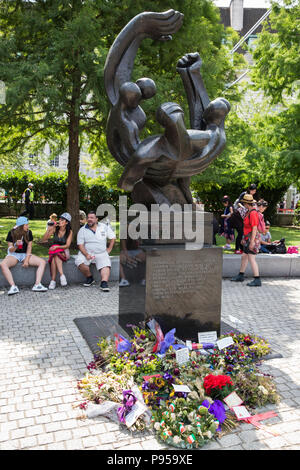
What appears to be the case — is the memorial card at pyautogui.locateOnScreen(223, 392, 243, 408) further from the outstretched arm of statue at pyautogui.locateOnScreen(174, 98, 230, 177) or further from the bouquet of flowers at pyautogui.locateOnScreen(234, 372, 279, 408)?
the outstretched arm of statue at pyautogui.locateOnScreen(174, 98, 230, 177)

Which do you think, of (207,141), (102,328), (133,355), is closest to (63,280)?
(102,328)

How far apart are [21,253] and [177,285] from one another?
13.6 feet

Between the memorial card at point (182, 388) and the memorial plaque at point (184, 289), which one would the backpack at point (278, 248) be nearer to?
the memorial plaque at point (184, 289)

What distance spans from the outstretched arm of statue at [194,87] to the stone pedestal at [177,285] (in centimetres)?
162

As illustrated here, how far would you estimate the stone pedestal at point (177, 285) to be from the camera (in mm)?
4949

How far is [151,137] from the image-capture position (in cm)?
519

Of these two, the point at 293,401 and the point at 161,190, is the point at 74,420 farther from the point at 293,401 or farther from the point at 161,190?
the point at 161,190

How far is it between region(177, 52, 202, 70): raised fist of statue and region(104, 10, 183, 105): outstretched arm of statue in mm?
536

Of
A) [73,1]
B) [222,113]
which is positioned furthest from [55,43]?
[222,113]

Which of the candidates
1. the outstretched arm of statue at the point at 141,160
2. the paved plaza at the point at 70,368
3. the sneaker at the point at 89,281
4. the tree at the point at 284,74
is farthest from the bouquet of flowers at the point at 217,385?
the tree at the point at 284,74

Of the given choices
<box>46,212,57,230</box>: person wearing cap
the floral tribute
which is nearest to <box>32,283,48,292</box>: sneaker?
<box>46,212,57,230</box>: person wearing cap

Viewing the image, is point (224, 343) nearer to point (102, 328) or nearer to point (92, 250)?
point (102, 328)

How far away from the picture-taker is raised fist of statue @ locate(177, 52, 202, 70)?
600cm

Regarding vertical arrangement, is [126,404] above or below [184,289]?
below
